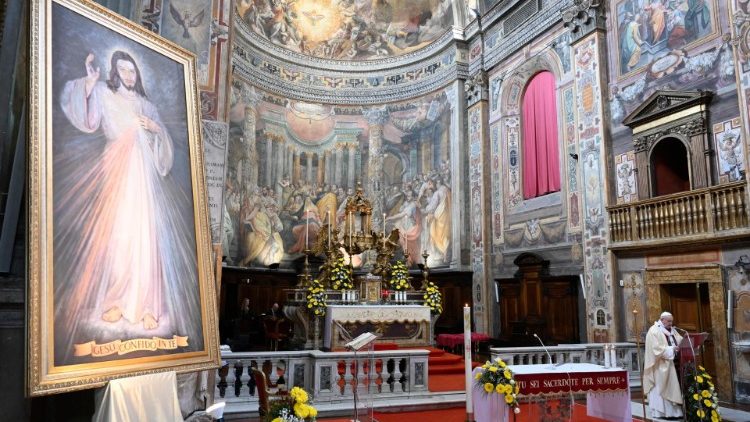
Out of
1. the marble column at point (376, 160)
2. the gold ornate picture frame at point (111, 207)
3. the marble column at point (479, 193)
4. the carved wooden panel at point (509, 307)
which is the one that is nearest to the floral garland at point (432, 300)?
the carved wooden panel at point (509, 307)

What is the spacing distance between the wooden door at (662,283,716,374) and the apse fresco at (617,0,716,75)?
4.74m

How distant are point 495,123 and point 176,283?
13926mm

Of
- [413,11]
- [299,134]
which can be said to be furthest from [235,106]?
[413,11]

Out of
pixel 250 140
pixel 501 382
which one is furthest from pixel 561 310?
pixel 250 140

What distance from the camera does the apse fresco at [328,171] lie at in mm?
17875

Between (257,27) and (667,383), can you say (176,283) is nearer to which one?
(667,383)

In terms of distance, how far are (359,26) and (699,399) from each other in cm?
1729

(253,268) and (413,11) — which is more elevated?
(413,11)

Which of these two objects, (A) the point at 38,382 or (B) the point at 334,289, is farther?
(B) the point at 334,289

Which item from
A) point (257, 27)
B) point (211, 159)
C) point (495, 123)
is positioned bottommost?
point (211, 159)

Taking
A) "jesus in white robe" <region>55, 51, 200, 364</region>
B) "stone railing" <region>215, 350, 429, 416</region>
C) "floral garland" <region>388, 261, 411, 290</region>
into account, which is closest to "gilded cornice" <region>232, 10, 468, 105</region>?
"floral garland" <region>388, 261, 411, 290</region>

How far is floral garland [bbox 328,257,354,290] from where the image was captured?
509 inches

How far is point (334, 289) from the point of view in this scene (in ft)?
42.0

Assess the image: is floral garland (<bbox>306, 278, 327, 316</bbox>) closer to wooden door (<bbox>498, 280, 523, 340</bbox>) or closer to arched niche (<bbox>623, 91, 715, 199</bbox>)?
wooden door (<bbox>498, 280, 523, 340</bbox>)
